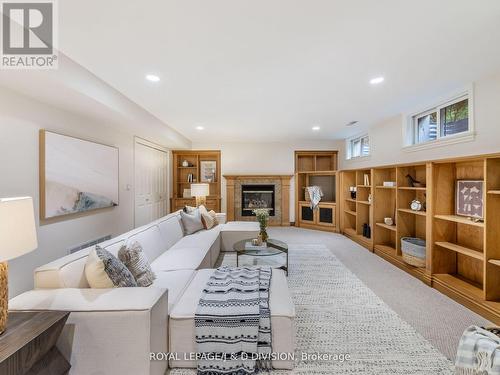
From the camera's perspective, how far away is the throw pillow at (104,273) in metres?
1.71

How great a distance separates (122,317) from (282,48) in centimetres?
233

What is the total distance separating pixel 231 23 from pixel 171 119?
3007 mm

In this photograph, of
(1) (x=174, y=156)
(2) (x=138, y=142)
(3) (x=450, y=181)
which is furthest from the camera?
(1) (x=174, y=156)

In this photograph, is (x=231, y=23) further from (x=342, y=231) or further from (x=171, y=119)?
(x=342, y=231)

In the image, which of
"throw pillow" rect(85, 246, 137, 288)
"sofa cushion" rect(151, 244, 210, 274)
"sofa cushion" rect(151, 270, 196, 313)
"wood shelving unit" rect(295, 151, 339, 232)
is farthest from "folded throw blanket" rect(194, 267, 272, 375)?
"wood shelving unit" rect(295, 151, 339, 232)

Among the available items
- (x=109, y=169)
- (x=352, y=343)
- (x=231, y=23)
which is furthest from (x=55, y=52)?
(x=352, y=343)

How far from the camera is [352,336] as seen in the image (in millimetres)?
2068

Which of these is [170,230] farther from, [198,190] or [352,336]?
[352,336]

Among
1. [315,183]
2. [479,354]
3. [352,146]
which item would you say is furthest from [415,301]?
[352,146]

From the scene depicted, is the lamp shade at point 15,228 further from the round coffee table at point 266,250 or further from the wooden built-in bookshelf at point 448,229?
the wooden built-in bookshelf at point 448,229

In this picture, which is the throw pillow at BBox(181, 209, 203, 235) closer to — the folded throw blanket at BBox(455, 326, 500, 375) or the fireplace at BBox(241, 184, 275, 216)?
the fireplace at BBox(241, 184, 275, 216)

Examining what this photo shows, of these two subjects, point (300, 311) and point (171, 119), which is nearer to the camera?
point (300, 311)

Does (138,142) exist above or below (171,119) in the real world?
below

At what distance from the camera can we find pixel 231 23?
5.83 ft
